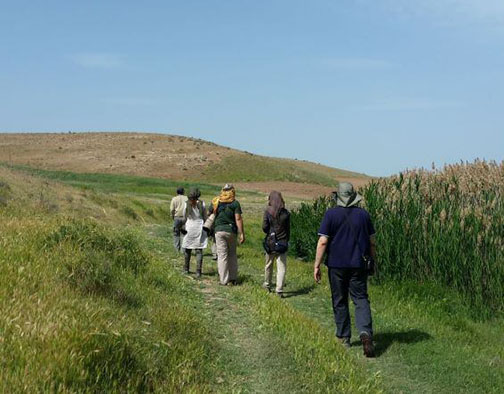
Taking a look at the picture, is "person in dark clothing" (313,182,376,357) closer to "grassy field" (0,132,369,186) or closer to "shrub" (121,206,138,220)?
"shrub" (121,206,138,220)

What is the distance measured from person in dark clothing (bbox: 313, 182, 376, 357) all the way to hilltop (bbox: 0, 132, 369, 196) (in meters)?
73.6

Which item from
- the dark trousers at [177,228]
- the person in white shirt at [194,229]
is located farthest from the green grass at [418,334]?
the dark trousers at [177,228]

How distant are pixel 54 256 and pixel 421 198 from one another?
29.6 ft

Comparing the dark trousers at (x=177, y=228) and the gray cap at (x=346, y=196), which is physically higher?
the gray cap at (x=346, y=196)

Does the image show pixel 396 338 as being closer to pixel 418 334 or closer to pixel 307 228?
pixel 418 334

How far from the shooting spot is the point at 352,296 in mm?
8461

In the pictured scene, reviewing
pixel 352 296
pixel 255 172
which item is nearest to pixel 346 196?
pixel 352 296

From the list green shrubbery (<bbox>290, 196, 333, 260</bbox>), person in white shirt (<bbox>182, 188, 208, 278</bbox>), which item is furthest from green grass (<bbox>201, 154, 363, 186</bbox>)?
person in white shirt (<bbox>182, 188, 208, 278</bbox>)

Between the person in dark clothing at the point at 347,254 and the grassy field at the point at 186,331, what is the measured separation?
449 mm

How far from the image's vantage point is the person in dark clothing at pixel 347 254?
328 inches

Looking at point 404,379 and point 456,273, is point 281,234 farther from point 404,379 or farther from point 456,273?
point 404,379

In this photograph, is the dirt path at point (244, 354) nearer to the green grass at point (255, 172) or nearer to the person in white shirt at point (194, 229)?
the person in white shirt at point (194, 229)

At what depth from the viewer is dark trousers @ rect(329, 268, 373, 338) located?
834 cm

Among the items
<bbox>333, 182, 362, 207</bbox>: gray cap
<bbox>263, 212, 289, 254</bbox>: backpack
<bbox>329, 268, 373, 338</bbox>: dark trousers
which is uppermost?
<bbox>333, 182, 362, 207</bbox>: gray cap
